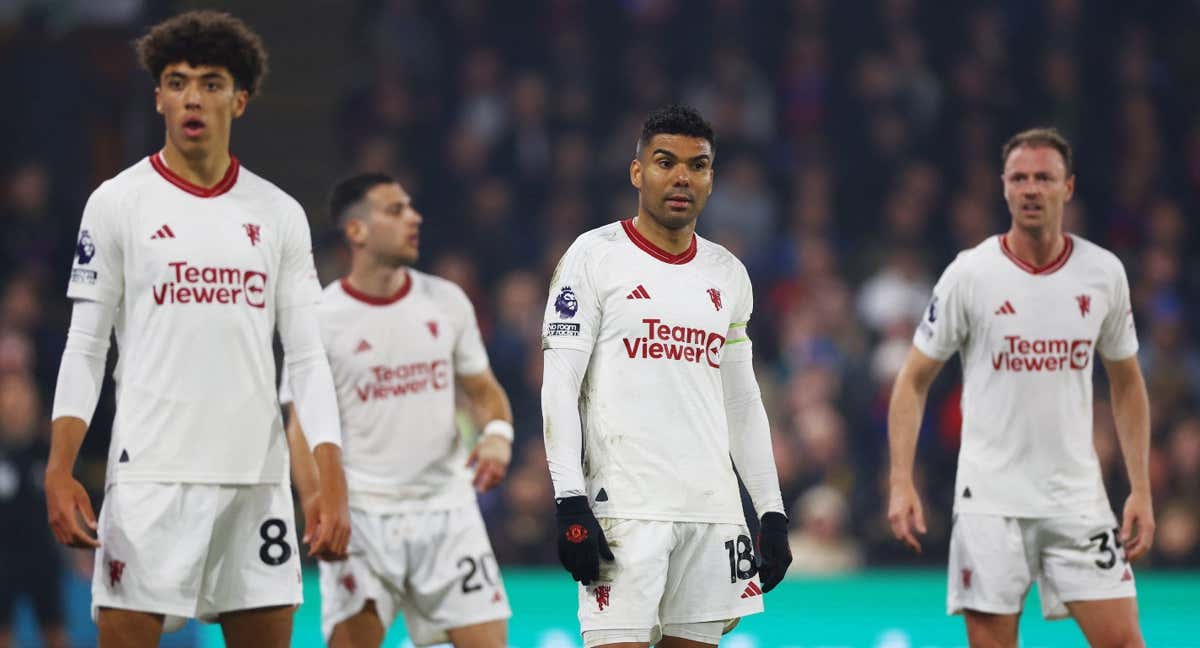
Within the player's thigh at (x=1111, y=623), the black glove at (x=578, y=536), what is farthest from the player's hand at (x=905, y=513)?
the black glove at (x=578, y=536)

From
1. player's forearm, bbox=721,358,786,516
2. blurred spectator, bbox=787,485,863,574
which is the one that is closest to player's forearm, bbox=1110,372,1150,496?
player's forearm, bbox=721,358,786,516

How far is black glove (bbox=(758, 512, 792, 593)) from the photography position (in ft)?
16.4

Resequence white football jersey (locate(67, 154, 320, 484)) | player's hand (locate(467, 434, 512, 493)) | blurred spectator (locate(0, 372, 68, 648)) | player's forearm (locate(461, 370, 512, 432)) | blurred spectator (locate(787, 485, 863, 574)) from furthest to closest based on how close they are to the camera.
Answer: blurred spectator (locate(787, 485, 863, 574)) → blurred spectator (locate(0, 372, 68, 648)) → player's forearm (locate(461, 370, 512, 432)) → player's hand (locate(467, 434, 512, 493)) → white football jersey (locate(67, 154, 320, 484))

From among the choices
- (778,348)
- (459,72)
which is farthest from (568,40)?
(778,348)

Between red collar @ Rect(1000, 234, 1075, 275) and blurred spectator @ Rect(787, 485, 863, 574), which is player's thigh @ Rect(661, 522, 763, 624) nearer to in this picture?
red collar @ Rect(1000, 234, 1075, 275)

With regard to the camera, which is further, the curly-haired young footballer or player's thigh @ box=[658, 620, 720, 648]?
player's thigh @ box=[658, 620, 720, 648]

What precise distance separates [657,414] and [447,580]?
83.1 inches

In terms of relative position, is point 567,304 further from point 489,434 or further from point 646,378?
point 489,434

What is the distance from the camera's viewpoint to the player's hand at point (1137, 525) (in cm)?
624

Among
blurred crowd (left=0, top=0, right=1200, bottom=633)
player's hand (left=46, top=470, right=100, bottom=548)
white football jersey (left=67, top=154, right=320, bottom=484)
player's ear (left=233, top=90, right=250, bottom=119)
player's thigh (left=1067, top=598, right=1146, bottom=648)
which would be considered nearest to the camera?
player's hand (left=46, top=470, right=100, bottom=548)

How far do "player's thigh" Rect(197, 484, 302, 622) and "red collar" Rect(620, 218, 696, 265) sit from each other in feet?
4.39

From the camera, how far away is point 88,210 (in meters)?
4.90

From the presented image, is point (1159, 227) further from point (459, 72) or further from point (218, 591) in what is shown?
point (218, 591)

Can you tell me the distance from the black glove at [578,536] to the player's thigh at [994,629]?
212 cm
